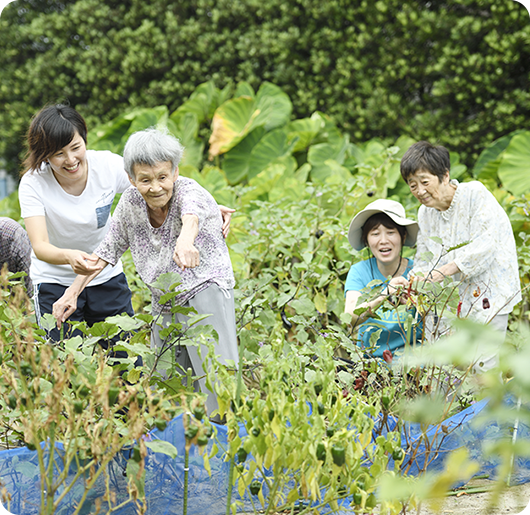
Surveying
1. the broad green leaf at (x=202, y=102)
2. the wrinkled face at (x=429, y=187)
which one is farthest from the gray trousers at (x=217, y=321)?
the broad green leaf at (x=202, y=102)

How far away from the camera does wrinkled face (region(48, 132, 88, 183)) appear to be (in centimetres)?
234

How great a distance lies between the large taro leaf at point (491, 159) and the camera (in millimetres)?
5223

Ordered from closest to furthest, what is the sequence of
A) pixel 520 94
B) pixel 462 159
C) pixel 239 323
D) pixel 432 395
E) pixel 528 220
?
pixel 432 395
pixel 239 323
pixel 528 220
pixel 520 94
pixel 462 159

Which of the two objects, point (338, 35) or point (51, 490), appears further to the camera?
point (338, 35)

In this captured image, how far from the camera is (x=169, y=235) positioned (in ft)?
6.93

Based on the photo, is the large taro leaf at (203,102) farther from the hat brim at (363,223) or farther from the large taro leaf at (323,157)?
the hat brim at (363,223)

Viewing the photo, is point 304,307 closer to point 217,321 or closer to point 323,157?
point 217,321

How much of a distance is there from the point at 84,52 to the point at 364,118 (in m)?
3.64

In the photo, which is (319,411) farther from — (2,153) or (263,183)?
(2,153)

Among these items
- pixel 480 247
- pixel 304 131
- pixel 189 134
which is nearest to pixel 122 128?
pixel 189 134

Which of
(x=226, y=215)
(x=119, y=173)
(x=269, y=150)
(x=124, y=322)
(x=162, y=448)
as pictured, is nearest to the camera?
(x=162, y=448)

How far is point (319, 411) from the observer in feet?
4.35

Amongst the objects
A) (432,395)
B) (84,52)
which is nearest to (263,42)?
(84,52)

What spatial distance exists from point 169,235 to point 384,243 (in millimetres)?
1021
